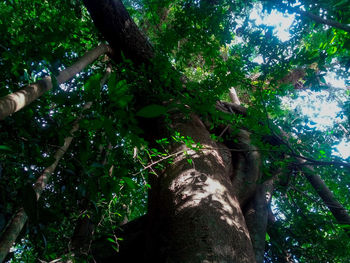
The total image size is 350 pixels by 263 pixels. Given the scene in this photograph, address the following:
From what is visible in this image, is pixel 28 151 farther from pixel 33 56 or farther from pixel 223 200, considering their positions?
pixel 223 200

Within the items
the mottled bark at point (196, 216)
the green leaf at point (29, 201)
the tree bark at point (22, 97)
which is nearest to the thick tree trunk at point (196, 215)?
the mottled bark at point (196, 216)

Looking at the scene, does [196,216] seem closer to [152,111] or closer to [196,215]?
[196,215]

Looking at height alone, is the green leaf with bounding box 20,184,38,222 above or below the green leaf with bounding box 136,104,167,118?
below

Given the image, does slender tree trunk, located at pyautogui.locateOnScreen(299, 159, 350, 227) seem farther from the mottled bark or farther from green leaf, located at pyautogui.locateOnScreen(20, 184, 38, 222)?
green leaf, located at pyautogui.locateOnScreen(20, 184, 38, 222)

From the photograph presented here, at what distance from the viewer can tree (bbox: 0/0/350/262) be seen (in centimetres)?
100

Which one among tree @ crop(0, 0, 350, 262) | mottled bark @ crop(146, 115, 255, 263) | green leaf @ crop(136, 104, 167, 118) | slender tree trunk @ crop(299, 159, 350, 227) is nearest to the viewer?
green leaf @ crop(136, 104, 167, 118)

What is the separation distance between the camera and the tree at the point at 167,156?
996mm

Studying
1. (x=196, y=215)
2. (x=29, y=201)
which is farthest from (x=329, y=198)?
(x=29, y=201)

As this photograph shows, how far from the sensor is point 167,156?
2.13 meters

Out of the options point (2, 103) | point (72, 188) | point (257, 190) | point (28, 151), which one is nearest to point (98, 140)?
point (28, 151)

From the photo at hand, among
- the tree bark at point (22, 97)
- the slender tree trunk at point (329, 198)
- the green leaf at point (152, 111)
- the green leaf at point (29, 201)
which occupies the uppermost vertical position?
the slender tree trunk at point (329, 198)

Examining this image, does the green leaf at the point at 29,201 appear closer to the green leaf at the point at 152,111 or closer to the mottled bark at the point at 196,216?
the green leaf at the point at 152,111

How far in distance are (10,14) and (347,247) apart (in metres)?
4.98

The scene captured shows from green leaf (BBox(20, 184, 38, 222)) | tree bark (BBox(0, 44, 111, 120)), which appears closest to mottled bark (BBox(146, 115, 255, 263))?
green leaf (BBox(20, 184, 38, 222))
